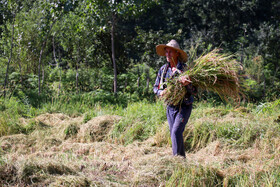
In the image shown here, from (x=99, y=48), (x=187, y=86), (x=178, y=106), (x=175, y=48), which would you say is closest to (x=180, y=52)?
(x=175, y=48)

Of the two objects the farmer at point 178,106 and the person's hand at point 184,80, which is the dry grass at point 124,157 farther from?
the person's hand at point 184,80

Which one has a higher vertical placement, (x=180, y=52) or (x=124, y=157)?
(x=180, y=52)

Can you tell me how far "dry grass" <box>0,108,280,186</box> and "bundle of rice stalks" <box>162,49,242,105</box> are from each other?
770mm

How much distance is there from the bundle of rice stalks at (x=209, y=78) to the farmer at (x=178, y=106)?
0.08m

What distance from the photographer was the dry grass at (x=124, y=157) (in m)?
3.40

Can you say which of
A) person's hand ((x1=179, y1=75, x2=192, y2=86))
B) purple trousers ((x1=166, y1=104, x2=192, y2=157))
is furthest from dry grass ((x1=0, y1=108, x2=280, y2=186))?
person's hand ((x1=179, y1=75, x2=192, y2=86))

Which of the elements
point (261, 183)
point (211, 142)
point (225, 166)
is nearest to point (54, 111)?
point (211, 142)

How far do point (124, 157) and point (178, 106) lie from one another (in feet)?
4.42

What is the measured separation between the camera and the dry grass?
3.40 m

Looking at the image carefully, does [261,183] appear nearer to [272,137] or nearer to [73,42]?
[272,137]

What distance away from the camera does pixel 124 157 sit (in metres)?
4.91

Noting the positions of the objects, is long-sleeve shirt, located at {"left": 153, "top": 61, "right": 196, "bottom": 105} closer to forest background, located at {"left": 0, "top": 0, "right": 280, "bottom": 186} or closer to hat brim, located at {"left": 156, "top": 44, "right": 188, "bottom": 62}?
hat brim, located at {"left": 156, "top": 44, "right": 188, "bottom": 62}

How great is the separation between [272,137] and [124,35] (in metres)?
9.12

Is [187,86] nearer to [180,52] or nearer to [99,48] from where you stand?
[180,52]
